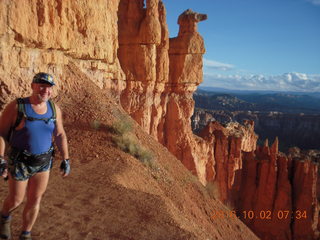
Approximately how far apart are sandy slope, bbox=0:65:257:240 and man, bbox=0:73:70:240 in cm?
82

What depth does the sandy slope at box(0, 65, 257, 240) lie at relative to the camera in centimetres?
451

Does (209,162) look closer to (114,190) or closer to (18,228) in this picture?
(114,190)

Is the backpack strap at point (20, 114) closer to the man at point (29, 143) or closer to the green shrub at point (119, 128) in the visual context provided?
the man at point (29, 143)

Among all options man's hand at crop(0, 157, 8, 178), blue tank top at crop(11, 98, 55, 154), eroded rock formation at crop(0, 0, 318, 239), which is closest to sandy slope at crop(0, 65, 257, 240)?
man's hand at crop(0, 157, 8, 178)

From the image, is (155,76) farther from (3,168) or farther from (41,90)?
(3,168)

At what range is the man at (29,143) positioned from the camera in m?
3.38

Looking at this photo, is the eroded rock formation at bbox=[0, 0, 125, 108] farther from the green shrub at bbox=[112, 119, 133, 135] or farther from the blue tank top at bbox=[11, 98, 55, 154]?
the blue tank top at bbox=[11, 98, 55, 154]

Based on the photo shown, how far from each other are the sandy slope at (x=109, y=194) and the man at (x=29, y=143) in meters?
0.82

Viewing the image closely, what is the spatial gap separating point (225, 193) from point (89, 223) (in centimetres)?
2367

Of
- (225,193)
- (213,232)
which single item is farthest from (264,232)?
A: (213,232)

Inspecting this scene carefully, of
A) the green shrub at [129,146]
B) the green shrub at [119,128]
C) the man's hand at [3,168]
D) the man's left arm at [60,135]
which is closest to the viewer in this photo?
the man's hand at [3,168]

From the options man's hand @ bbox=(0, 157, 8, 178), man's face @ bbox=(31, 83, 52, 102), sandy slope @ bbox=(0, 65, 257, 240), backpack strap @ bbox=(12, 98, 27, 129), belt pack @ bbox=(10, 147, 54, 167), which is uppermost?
man's face @ bbox=(31, 83, 52, 102)
